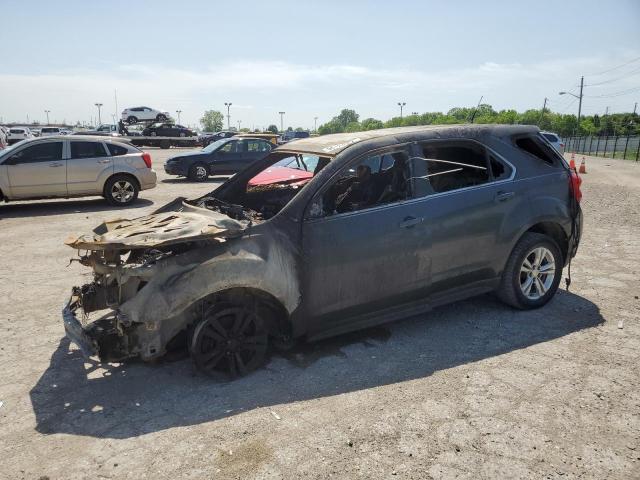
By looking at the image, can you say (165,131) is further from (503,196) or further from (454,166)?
(503,196)


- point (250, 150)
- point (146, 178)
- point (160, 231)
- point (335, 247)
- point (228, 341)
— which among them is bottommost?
point (228, 341)

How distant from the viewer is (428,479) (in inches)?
108

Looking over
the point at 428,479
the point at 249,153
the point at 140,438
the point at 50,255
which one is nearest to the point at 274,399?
the point at 140,438

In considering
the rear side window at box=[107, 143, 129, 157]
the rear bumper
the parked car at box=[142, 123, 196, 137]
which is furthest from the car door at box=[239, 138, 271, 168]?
the parked car at box=[142, 123, 196, 137]

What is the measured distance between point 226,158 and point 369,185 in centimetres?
1420

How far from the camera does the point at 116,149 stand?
12.3 meters

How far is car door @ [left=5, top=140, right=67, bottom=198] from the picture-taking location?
11180 millimetres

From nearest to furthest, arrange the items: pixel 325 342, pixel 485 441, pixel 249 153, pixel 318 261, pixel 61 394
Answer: pixel 485 441 < pixel 61 394 < pixel 318 261 < pixel 325 342 < pixel 249 153

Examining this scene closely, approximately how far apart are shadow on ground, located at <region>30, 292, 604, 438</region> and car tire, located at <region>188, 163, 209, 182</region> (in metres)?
13.7

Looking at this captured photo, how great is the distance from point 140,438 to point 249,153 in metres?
15.7

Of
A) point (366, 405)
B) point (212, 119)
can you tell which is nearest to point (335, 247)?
point (366, 405)

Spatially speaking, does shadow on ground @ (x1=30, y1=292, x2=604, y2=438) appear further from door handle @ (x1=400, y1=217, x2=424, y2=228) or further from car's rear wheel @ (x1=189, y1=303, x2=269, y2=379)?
door handle @ (x1=400, y1=217, x2=424, y2=228)

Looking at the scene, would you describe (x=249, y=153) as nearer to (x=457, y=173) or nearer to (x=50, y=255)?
(x=50, y=255)

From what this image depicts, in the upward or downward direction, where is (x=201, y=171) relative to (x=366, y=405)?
upward
